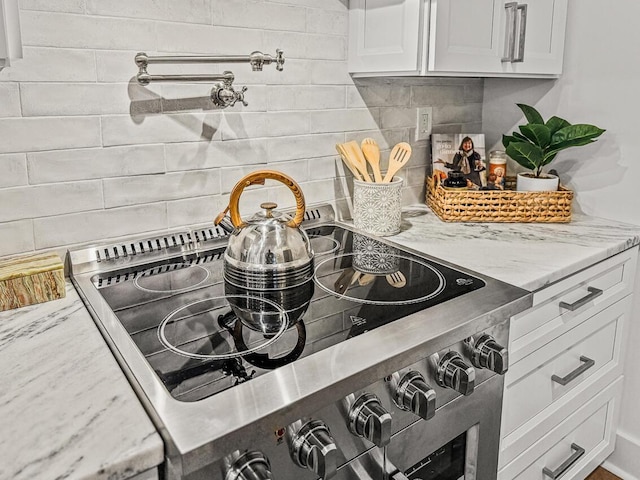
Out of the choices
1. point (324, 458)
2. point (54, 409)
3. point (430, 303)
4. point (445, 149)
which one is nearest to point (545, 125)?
point (445, 149)

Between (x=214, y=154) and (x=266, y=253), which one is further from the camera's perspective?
(x=214, y=154)

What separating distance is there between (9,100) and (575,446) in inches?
71.0

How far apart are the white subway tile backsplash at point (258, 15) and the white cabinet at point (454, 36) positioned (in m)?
0.21

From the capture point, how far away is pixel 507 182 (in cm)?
197

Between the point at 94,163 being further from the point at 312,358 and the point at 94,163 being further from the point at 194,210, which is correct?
the point at 312,358

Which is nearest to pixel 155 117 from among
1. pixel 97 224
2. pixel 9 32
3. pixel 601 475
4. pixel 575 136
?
pixel 97 224

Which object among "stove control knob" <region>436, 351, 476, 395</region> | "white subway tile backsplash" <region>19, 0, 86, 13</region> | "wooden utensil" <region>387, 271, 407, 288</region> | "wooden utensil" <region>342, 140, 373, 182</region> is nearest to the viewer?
"stove control knob" <region>436, 351, 476, 395</region>

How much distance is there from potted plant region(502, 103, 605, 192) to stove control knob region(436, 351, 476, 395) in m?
0.96

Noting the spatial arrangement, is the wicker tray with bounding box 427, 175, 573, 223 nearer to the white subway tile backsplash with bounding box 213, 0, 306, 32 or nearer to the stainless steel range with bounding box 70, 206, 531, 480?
the stainless steel range with bounding box 70, 206, 531, 480

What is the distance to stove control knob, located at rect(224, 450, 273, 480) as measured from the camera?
2.53ft

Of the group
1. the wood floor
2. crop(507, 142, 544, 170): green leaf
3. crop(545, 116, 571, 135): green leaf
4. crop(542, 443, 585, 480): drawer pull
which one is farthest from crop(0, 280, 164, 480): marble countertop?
the wood floor

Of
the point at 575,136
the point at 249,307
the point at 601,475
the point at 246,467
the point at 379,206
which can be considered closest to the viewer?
the point at 246,467

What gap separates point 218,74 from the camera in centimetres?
143

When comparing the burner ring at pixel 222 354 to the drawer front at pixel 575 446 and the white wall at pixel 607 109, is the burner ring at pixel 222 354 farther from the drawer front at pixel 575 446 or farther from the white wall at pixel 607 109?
the white wall at pixel 607 109
